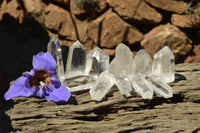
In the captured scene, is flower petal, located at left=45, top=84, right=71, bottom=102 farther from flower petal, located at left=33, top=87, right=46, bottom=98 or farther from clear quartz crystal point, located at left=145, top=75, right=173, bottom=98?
clear quartz crystal point, located at left=145, top=75, right=173, bottom=98

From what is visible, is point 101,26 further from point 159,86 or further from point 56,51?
point 159,86

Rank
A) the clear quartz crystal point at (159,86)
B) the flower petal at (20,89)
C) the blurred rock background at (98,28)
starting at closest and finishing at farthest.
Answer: the flower petal at (20,89) < the clear quartz crystal point at (159,86) < the blurred rock background at (98,28)

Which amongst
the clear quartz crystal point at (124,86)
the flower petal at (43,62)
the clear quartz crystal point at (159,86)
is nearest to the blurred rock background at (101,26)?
the clear quartz crystal point at (159,86)

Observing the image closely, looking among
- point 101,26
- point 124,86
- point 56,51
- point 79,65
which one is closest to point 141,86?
point 124,86

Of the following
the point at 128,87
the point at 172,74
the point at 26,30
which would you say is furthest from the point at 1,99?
the point at 172,74

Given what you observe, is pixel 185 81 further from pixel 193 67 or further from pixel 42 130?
pixel 42 130

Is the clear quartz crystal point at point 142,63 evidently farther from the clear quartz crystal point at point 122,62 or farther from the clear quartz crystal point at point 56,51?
the clear quartz crystal point at point 56,51
